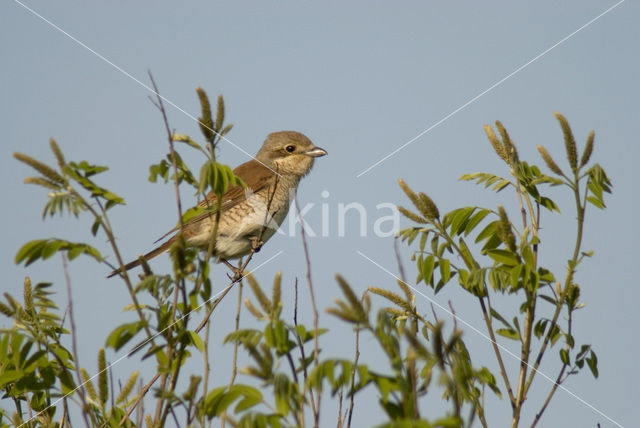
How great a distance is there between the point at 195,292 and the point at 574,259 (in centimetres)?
127

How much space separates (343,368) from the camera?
160 cm

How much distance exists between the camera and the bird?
5316 millimetres

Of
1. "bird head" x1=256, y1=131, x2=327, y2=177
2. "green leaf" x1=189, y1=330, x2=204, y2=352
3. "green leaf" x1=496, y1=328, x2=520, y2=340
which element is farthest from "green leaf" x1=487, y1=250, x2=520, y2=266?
"bird head" x1=256, y1=131, x2=327, y2=177

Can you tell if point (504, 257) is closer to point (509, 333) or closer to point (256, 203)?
point (509, 333)

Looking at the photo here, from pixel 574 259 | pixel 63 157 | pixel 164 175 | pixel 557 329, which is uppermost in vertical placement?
pixel 63 157

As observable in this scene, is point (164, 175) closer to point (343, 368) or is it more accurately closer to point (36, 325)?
point (36, 325)

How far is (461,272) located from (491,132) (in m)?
0.57

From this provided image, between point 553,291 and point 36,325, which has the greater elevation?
point 36,325

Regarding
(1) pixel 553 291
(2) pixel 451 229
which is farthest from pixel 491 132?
(1) pixel 553 291

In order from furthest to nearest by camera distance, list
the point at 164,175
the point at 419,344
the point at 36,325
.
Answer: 1. the point at 36,325
2. the point at 164,175
3. the point at 419,344

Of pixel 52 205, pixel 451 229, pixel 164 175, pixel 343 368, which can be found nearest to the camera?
pixel 343 368

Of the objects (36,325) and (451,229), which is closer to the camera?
(36,325)

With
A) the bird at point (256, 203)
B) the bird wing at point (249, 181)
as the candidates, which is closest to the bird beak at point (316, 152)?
the bird at point (256, 203)

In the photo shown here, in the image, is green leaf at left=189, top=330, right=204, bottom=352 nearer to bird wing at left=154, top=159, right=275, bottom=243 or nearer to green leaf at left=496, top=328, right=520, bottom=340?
green leaf at left=496, top=328, right=520, bottom=340
